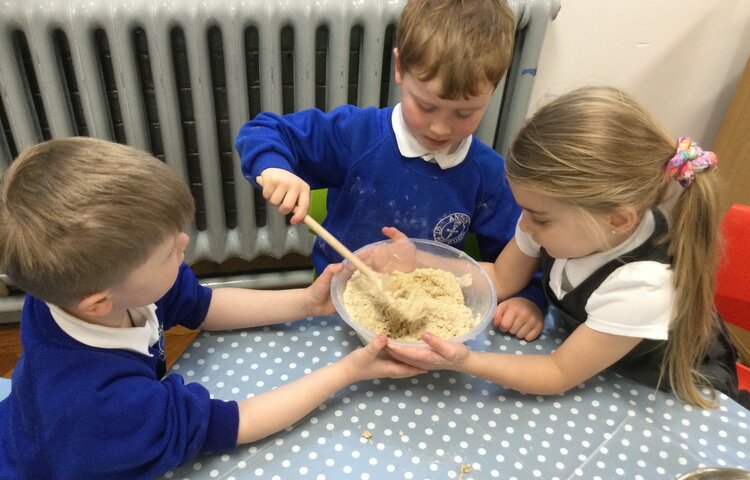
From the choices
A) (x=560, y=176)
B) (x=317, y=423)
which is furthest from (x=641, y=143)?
(x=317, y=423)

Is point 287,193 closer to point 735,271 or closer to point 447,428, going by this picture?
point 447,428

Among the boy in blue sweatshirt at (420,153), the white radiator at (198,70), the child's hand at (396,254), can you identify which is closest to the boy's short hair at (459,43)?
the boy in blue sweatshirt at (420,153)

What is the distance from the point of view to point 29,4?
131cm

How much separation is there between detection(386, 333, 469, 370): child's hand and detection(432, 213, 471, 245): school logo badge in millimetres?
332

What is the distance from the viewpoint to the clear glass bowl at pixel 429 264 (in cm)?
92

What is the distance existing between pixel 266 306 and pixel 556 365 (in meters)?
0.46

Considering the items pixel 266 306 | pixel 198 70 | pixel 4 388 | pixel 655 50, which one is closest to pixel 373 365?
pixel 266 306

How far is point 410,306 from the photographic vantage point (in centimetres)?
85

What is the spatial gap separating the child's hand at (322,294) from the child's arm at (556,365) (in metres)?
0.16

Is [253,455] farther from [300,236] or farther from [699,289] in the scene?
[300,236]

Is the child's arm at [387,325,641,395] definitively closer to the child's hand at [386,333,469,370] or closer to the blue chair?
the child's hand at [386,333,469,370]

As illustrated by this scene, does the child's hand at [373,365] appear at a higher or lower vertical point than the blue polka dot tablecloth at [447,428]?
higher

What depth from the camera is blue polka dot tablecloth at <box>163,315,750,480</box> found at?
0.72 meters

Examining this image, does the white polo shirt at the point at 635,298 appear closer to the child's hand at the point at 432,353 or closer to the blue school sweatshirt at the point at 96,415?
the child's hand at the point at 432,353
